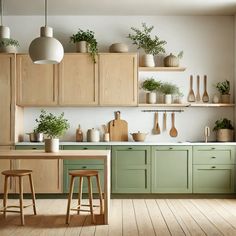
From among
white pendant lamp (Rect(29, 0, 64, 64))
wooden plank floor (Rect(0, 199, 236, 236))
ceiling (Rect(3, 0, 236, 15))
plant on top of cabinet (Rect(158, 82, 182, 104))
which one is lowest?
wooden plank floor (Rect(0, 199, 236, 236))

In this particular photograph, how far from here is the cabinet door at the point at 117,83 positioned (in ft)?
21.7

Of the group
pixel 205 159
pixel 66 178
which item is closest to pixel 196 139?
pixel 205 159

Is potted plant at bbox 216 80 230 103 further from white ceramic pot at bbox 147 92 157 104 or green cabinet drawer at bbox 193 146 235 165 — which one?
white ceramic pot at bbox 147 92 157 104

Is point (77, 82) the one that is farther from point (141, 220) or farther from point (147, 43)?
point (141, 220)

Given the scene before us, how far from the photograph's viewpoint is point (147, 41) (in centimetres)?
686

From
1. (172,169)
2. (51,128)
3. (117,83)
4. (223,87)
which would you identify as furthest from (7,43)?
(223,87)

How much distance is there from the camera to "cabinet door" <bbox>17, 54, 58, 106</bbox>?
662 cm

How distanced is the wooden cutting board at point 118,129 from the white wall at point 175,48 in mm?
90

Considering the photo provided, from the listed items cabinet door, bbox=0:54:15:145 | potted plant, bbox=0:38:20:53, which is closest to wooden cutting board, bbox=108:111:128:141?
cabinet door, bbox=0:54:15:145

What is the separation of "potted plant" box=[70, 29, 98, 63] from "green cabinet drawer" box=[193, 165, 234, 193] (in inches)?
93.3

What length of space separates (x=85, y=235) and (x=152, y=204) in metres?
1.87

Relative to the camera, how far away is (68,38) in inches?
276

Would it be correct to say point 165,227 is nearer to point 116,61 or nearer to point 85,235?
point 85,235

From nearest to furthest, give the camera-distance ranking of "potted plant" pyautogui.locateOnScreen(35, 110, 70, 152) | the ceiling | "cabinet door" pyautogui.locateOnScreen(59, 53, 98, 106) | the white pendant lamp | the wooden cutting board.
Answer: the white pendant lamp → "potted plant" pyautogui.locateOnScreen(35, 110, 70, 152) → the ceiling → "cabinet door" pyautogui.locateOnScreen(59, 53, 98, 106) → the wooden cutting board
